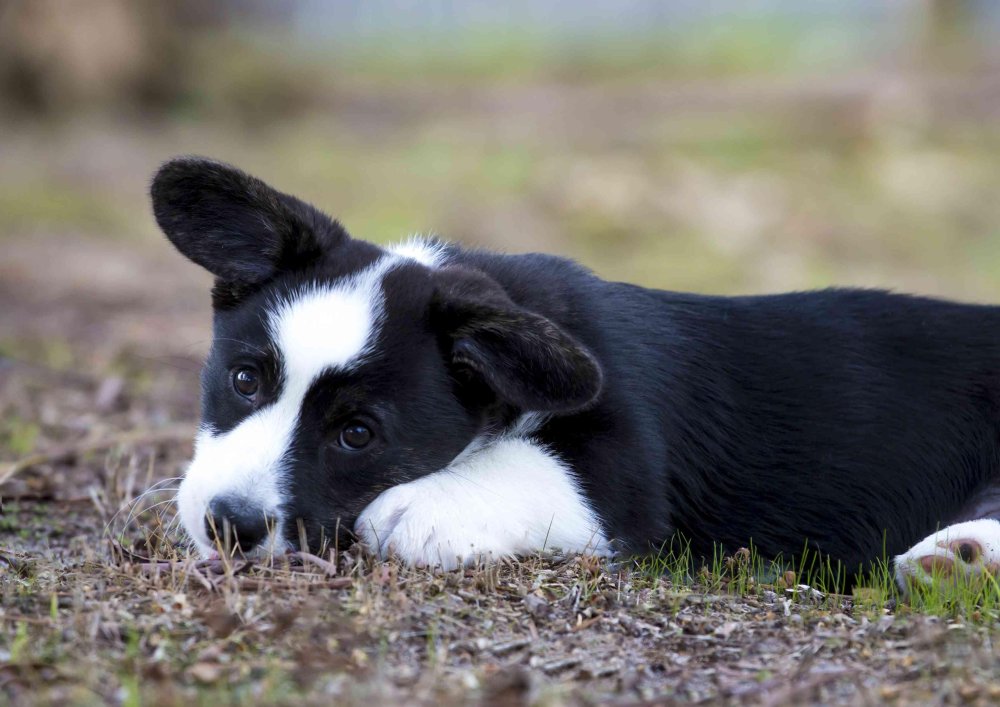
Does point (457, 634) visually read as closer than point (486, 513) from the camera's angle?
Yes

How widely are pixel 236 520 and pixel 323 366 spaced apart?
480mm

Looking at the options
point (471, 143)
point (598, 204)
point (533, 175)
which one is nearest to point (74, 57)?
point (471, 143)

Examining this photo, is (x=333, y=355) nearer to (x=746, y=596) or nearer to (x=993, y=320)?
(x=746, y=596)

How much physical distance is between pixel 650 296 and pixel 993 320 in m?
1.25

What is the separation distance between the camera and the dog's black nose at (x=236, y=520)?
329 centimetres

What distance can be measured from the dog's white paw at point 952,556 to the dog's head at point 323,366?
44.9 inches

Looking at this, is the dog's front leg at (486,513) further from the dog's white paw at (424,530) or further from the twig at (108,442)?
the twig at (108,442)

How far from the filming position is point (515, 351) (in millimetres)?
3391

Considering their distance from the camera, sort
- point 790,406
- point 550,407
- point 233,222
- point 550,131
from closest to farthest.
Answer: point 550,407
point 233,222
point 790,406
point 550,131

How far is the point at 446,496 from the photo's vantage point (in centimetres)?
354

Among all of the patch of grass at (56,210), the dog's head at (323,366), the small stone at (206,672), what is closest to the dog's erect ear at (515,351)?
the dog's head at (323,366)

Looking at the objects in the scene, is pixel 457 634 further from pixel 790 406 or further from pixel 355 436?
pixel 790 406

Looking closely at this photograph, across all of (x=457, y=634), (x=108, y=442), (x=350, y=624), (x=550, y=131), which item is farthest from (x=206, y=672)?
(x=550, y=131)

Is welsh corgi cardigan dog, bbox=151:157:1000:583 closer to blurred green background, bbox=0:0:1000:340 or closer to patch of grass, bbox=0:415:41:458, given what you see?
patch of grass, bbox=0:415:41:458
